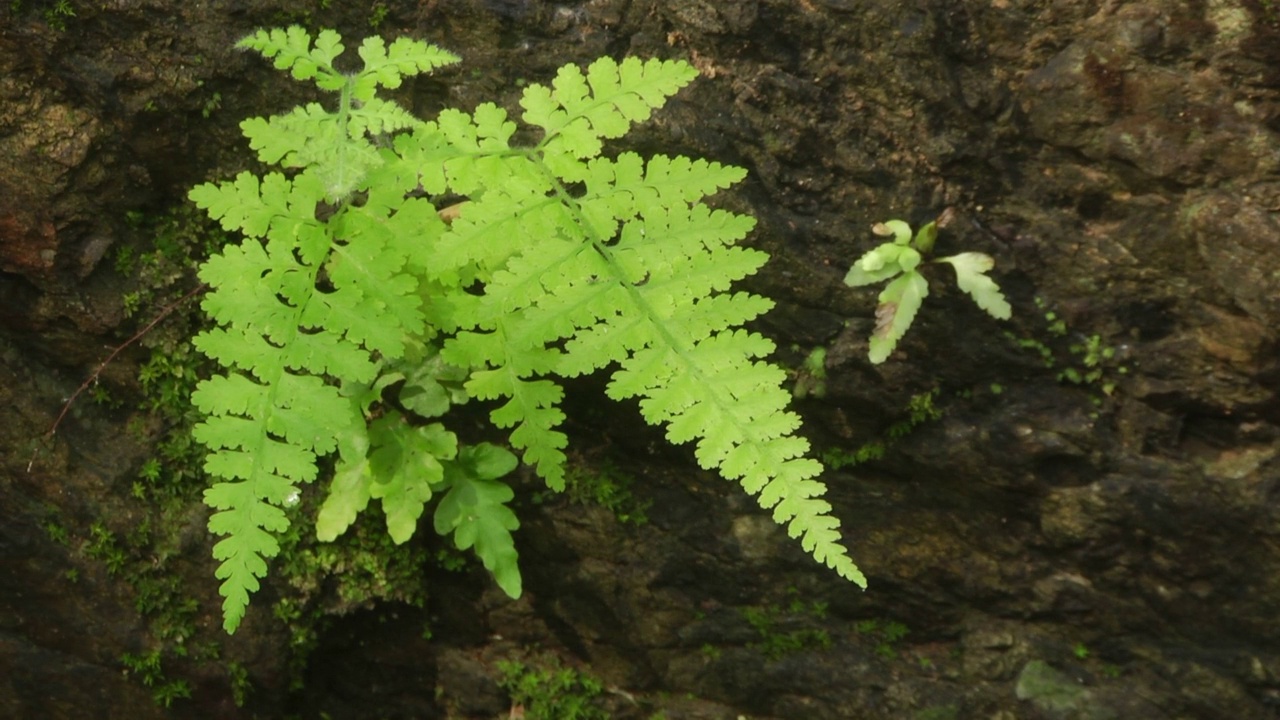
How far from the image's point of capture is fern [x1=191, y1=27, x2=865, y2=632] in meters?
2.74

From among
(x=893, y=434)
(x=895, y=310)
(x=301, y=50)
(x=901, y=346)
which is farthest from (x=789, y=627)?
(x=301, y=50)

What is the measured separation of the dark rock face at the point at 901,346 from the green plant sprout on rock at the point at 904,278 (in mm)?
109

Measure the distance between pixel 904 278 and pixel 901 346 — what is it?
274 mm

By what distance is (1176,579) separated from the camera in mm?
3381

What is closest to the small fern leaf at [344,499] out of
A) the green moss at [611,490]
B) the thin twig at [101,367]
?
the green moss at [611,490]

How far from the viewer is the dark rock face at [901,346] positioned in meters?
3.26

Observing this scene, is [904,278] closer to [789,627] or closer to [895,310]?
[895,310]

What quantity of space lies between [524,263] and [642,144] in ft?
2.58

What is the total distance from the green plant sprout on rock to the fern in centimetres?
55

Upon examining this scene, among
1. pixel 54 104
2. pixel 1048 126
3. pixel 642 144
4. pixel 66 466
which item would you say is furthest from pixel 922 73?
pixel 66 466

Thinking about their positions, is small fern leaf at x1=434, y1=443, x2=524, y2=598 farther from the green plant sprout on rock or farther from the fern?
the green plant sprout on rock

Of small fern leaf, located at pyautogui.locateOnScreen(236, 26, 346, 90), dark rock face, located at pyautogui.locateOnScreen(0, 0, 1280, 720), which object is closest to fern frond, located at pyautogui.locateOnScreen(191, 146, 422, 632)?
small fern leaf, located at pyautogui.locateOnScreen(236, 26, 346, 90)

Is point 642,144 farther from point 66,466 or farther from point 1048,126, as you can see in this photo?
point 66,466

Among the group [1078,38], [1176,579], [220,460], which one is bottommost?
[1176,579]
